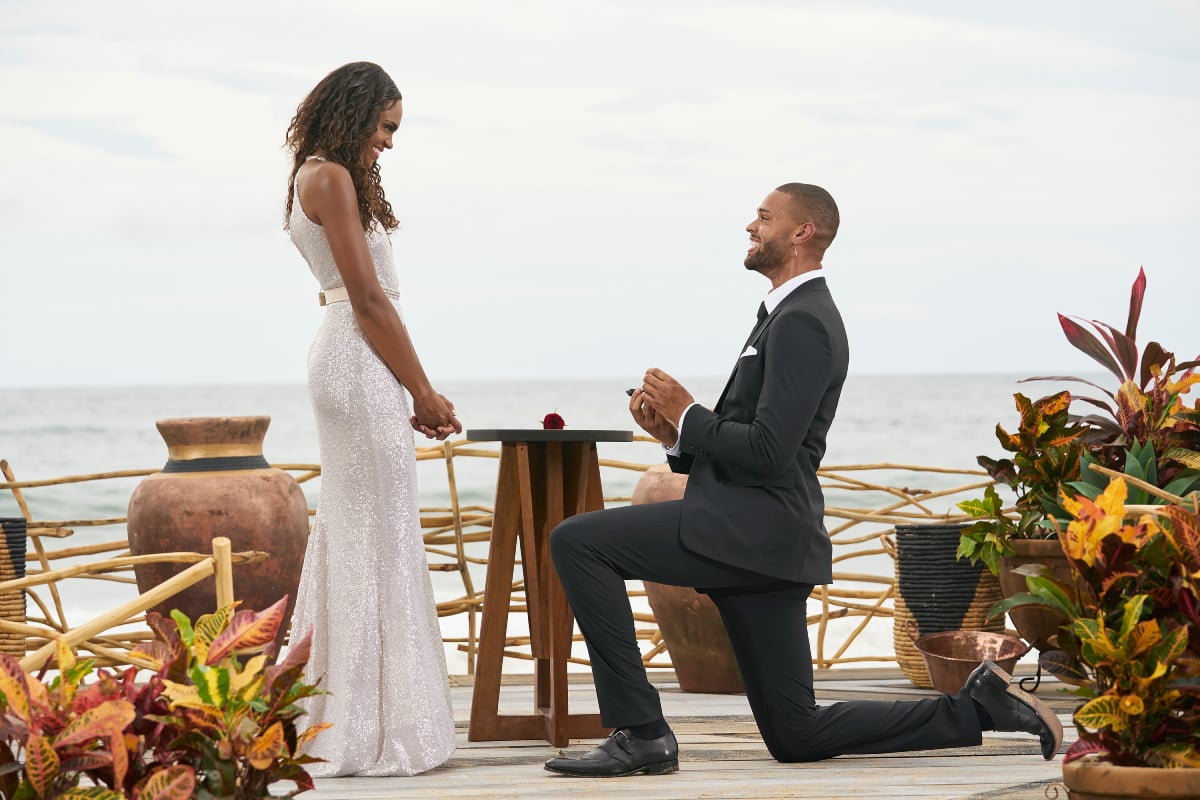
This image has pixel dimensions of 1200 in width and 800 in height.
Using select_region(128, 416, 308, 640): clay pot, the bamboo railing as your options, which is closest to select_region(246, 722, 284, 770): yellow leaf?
the bamboo railing

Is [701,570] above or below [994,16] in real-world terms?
below

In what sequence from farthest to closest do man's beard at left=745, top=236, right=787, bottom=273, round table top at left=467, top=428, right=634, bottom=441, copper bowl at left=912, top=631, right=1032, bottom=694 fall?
copper bowl at left=912, top=631, right=1032, bottom=694, round table top at left=467, top=428, right=634, bottom=441, man's beard at left=745, top=236, right=787, bottom=273

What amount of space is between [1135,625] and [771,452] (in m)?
0.96

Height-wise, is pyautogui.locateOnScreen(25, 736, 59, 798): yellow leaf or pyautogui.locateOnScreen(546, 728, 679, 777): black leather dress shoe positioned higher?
pyautogui.locateOnScreen(25, 736, 59, 798): yellow leaf

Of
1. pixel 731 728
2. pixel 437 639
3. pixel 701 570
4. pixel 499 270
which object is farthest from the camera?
pixel 499 270

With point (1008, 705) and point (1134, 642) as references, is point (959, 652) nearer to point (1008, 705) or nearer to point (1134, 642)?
point (1008, 705)

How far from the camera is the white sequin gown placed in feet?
9.81

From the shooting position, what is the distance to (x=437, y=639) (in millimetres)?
3115

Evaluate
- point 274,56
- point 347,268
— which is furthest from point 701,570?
point 274,56

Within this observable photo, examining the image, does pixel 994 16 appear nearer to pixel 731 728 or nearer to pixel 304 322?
pixel 304 322

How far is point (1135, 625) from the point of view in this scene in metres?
1.94

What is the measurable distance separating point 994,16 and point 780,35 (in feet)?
12.3

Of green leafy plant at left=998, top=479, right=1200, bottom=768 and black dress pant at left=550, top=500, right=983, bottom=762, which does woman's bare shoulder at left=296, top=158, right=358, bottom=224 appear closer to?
black dress pant at left=550, top=500, right=983, bottom=762

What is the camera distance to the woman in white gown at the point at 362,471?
298 centimetres
